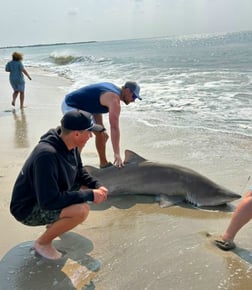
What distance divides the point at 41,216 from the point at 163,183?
6.77ft

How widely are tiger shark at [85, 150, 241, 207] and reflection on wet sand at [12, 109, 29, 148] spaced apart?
2.87m

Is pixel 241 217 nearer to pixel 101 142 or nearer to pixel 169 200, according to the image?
pixel 169 200

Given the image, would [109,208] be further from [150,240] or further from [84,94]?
[84,94]

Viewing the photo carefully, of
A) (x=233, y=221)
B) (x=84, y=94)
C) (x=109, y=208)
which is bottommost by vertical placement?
(x=109, y=208)

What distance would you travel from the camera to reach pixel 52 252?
3885 millimetres

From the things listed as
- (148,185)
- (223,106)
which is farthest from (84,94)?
(223,106)

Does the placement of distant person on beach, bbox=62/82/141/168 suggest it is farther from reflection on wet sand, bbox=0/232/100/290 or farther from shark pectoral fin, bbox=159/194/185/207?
reflection on wet sand, bbox=0/232/100/290

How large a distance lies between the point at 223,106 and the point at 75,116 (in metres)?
9.40

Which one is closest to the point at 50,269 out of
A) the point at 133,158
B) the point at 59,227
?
the point at 59,227

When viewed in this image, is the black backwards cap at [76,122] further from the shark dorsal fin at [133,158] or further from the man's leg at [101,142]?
the man's leg at [101,142]

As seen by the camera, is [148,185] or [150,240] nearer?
[150,240]

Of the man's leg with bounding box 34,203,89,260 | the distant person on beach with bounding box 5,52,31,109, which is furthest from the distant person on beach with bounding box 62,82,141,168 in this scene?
the distant person on beach with bounding box 5,52,31,109

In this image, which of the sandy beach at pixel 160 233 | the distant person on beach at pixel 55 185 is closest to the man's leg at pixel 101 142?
the sandy beach at pixel 160 233

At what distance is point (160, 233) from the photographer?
14.5 ft
